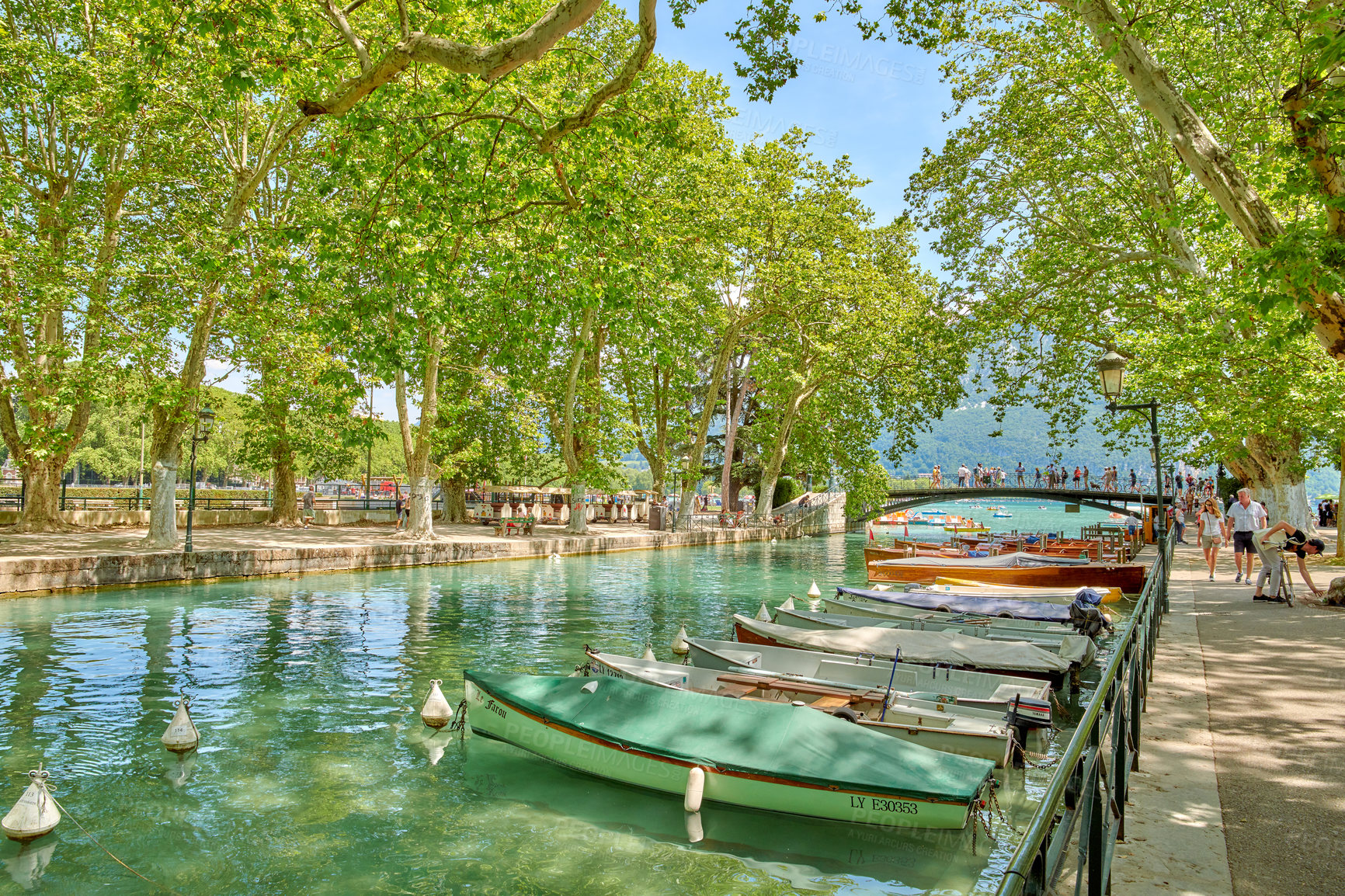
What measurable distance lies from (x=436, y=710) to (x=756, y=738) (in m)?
3.59

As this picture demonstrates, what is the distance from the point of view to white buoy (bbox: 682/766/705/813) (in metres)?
6.35

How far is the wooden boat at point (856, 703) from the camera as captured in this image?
23.6 ft

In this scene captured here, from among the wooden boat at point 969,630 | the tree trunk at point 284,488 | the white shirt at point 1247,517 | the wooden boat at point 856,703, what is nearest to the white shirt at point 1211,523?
the white shirt at point 1247,517

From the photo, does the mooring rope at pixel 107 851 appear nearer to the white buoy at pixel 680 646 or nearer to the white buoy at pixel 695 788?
the white buoy at pixel 695 788

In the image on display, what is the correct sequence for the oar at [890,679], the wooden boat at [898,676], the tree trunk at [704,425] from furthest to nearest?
1. the tree trunk at [704,425]
2. the wooden boat at [898,676]
3. the oar at [890,679]

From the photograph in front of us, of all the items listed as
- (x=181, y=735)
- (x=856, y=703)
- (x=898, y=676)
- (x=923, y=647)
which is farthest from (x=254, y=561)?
(x=856, y=703)

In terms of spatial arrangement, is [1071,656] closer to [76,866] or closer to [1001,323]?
[76,866]

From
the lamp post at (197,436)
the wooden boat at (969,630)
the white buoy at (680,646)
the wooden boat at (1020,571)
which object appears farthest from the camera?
the lamp post at (197,436)

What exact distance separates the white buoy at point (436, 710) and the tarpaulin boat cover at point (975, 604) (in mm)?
7995

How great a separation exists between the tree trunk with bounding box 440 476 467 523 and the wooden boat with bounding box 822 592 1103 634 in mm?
28268

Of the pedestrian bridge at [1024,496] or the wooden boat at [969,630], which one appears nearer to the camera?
the wooden boat at [969,630]

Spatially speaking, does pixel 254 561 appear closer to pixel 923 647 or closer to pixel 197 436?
pixel 197 436

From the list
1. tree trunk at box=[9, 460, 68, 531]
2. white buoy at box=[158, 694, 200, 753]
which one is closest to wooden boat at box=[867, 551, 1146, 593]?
white buoy at box=[158, 694, 200, 753]

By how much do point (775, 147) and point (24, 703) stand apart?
29.0 meters
